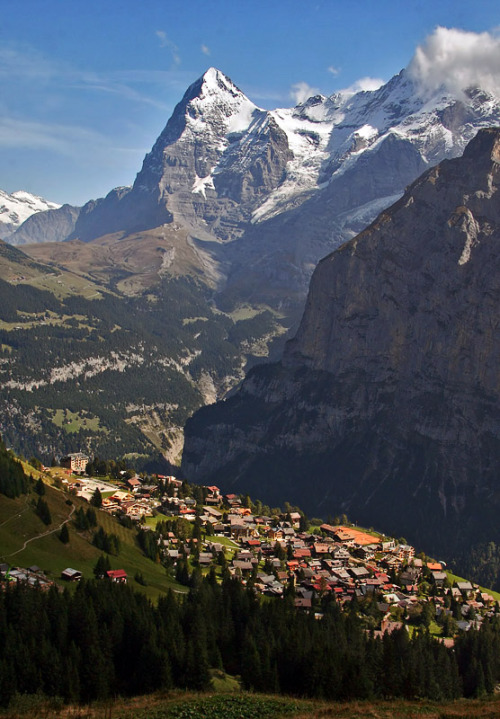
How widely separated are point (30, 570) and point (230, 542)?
54.7 metres

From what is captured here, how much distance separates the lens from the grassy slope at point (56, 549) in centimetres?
10938

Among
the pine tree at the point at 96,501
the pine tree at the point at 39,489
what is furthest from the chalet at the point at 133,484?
the pine tree at the point at 39,489

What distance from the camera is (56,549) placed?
115 metres

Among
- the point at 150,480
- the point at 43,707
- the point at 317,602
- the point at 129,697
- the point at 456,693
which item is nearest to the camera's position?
the point at 43,707

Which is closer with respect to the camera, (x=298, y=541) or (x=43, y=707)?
(x=43, y=707)

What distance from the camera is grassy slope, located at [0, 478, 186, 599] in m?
109

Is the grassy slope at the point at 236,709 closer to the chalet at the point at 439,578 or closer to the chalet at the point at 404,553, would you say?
the chalet at the point at 439,578

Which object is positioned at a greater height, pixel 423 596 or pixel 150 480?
pixel 150 480

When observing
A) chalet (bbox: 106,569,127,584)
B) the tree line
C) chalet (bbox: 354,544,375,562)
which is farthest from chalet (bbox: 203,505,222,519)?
the tree line

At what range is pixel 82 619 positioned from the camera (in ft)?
278

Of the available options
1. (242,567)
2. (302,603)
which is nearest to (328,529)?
(242,567)

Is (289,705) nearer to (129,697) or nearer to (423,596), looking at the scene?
(129,697)

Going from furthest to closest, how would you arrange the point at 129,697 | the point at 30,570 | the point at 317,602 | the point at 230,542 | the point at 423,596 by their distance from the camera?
the point at 230,542 < the point at 423,596 < the point at 317,602 < the point at 30,570 < the point at 129,697

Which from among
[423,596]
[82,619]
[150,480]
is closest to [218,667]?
[82,619]
